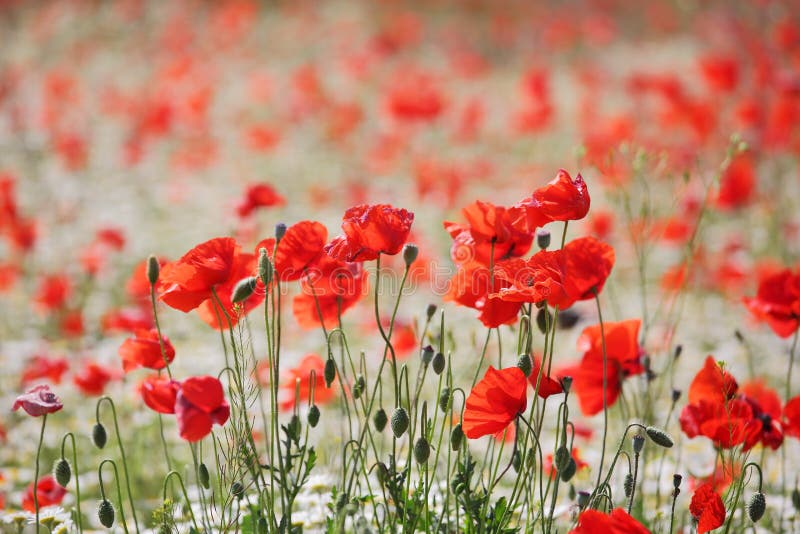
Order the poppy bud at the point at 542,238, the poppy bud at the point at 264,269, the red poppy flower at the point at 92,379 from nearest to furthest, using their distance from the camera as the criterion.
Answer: the poppy bud at the point at 264,269 → the poppy bud at the point at 542,238 → the red poppy flower at the point at 92,379

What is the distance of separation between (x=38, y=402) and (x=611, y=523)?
110cm

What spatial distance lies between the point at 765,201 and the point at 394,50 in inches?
232

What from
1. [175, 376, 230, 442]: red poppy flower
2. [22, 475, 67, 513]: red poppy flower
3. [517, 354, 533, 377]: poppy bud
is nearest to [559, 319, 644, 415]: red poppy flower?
[517, 354, 533, 377]: poppy bud

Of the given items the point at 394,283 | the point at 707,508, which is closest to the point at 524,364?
the point at 707,508

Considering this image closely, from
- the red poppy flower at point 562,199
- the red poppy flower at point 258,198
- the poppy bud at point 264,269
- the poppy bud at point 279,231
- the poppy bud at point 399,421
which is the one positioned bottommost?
the poppy bud at point 399,421

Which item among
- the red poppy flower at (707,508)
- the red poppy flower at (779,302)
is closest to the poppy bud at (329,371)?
the red poppy flower at (707,508)

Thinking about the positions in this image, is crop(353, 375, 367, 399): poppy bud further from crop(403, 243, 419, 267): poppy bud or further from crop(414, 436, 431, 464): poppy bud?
crop(403, 243, 419, 267): poppy bud

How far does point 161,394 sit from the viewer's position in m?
1.62

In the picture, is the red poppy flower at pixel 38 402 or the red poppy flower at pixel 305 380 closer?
the red poppy flower at pixel 38 402

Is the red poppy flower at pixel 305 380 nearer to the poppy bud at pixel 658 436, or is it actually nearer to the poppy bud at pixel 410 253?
the poppy bud at pixel 410 253

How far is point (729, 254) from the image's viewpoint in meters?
4.95

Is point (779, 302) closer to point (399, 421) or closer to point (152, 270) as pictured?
point (399, 421)

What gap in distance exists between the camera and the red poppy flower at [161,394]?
1.61 metres

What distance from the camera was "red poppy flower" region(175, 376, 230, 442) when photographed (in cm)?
153
